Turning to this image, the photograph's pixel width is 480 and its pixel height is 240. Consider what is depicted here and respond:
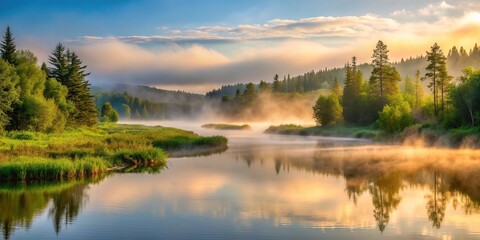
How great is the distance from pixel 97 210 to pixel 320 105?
321ft

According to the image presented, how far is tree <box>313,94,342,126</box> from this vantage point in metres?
117

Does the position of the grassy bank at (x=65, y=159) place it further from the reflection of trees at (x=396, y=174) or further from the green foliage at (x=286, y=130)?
the green foliage at (x=286, y=130)

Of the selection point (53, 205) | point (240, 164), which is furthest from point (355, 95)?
point (53, 205)

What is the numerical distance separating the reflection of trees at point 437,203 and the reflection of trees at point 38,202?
16.6 meters

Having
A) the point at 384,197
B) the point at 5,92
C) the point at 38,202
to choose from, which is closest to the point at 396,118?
the point at 384,197

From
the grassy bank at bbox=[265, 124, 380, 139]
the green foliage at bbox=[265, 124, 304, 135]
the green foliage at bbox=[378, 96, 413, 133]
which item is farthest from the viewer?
the green foliage at bbox=[265, 124, 304, 135]

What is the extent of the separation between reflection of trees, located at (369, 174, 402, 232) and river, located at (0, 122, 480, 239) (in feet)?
0.19

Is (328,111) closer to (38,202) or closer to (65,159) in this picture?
(65,159)

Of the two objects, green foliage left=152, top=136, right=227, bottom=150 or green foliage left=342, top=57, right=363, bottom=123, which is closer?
green foliage left=152, top=136, right=227, bottom=150

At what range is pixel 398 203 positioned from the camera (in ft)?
92.9

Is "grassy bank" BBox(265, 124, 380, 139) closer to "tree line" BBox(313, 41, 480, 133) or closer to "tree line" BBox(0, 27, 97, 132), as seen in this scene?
"tree line" BBox(313, 41, 480, 133)

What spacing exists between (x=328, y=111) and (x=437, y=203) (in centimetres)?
8981

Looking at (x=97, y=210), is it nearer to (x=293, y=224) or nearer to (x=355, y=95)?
(x=293, y=224)

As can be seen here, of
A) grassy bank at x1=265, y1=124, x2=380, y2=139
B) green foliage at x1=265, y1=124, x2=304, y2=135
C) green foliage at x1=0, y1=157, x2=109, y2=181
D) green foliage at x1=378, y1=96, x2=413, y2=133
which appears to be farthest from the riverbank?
green foliage at x1=0, y1=157, x2=109, y2=181
